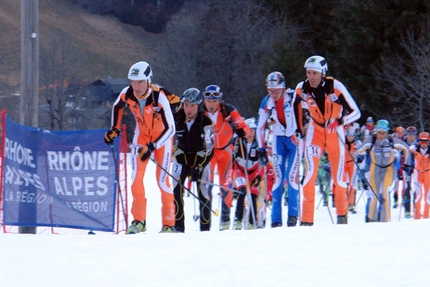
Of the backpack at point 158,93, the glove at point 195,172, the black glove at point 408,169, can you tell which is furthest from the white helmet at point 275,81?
the black glove at point 408,169

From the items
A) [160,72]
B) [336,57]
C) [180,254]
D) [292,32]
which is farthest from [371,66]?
[180,254]

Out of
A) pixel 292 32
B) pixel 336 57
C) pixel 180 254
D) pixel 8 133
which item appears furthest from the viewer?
pixel 292 32

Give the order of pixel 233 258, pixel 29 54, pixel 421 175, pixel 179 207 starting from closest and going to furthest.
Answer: pixel 233 258, pixel 179 207, pixel 29 54, pixel 421 175

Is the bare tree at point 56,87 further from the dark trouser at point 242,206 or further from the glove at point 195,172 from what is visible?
the glove at point 195,172

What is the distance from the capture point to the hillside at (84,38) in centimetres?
6762

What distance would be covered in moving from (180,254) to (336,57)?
3397 centimetres

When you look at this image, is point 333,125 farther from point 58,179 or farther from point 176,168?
point 58,179

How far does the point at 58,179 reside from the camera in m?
11.7

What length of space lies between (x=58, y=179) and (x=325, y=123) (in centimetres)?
396

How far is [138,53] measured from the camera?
79375mm

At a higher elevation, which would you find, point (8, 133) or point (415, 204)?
point (8, 133)

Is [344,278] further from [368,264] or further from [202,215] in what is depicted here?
[202,215]

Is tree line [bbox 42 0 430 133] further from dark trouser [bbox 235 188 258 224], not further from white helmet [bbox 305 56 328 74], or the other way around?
white helmet [bbox 305 56 328 74]

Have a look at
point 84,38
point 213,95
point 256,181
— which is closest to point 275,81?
point 213,95
